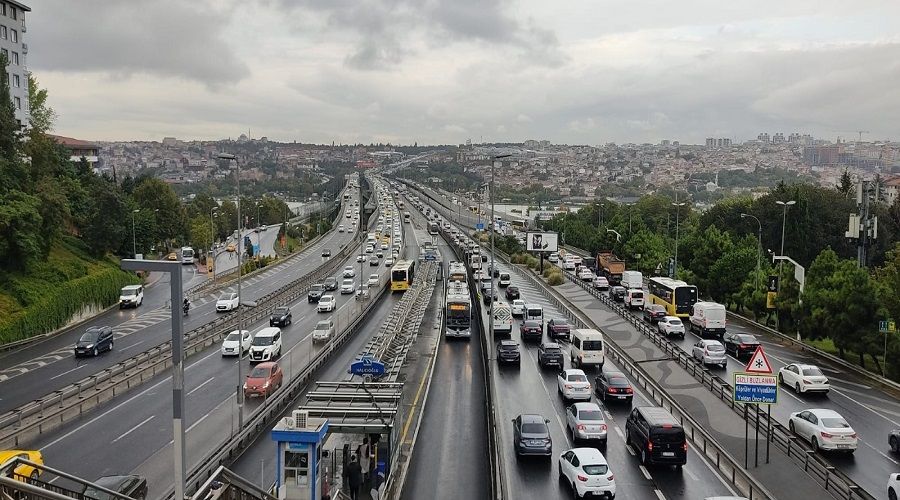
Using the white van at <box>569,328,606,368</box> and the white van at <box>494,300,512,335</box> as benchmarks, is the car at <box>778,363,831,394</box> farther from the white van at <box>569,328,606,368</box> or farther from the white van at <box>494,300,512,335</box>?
the white van at <box>494,300,512,335</box>

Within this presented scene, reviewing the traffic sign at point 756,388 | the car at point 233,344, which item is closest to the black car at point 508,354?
the car at point 233,344

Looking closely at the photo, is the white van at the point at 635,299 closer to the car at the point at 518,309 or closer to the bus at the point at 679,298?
the bus at the point at 679,298

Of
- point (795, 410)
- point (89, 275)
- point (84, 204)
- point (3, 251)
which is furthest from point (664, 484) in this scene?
point (84, 204)

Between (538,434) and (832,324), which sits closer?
(538,434)

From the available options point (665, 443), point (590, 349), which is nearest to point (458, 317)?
point (590, 349)

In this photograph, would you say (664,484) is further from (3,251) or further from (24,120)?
(24,120)

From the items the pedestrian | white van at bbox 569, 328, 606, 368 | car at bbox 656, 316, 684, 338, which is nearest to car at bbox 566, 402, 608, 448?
the pedestrian
